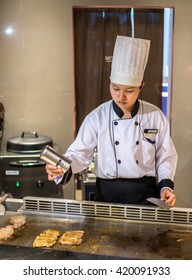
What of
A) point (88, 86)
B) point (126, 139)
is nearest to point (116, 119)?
point (126, 139)

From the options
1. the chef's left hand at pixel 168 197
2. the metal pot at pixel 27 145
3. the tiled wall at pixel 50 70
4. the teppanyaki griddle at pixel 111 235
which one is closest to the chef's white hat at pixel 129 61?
the chef's left hand at pixel 168 197

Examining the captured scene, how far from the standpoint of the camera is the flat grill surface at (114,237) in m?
1.50

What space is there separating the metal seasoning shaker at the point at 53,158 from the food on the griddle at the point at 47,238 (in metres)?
0.32

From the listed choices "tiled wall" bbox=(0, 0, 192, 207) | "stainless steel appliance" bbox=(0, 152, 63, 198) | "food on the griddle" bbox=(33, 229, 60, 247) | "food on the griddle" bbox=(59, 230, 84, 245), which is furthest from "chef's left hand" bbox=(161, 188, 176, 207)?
"tiled wall" bbox=(0, 0, 192, 207)

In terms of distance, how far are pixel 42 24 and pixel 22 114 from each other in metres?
0.99

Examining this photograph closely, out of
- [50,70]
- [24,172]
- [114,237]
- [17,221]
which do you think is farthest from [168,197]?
[50,70]

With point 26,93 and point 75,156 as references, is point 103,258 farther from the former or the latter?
point 26,93

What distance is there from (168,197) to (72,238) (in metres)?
0.54

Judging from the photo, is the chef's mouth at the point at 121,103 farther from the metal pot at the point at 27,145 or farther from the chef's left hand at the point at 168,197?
the metal pot at the point at 27,145

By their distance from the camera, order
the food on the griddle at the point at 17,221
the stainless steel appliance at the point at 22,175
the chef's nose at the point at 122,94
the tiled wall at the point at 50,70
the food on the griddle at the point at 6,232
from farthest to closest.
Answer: the tiled wall at the point at 50,70 < the stainless steel appliance at the point at 22,175 < the chef's nose at the point at 122,94 < the food on the griddle at the point at 17,221 < the food on the griddle at the point at 6,232

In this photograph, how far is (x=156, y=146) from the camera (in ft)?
6.82

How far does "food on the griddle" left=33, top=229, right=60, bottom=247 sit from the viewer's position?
5.11 feet

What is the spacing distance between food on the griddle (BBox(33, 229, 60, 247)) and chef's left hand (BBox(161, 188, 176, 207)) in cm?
56

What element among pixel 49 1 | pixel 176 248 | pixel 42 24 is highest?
pixel 49 1
